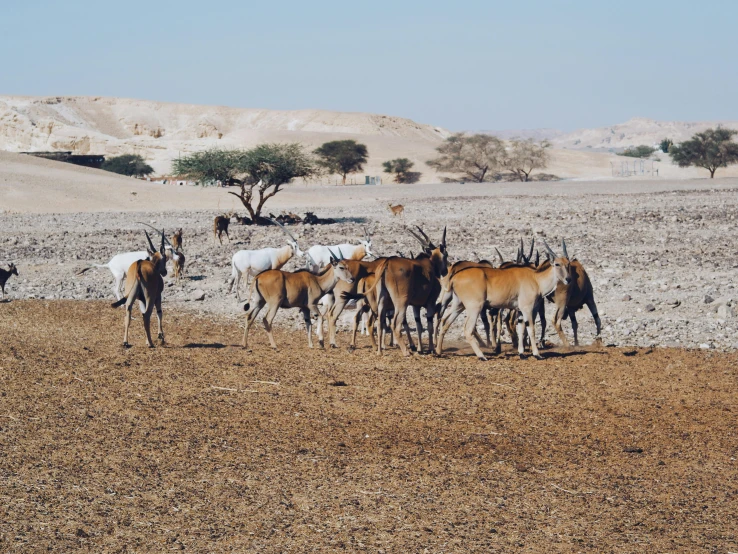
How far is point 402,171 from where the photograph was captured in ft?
323

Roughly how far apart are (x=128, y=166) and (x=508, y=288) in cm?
8749

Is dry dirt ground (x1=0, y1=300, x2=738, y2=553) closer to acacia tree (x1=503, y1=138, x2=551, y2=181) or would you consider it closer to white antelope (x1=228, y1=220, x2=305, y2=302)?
white antelope (x1=228, y1=220, x2=305, y2=302)

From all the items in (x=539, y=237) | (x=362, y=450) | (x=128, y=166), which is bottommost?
(x=362, y=450)

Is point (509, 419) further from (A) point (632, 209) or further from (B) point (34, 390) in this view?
(A) point (632, 209)

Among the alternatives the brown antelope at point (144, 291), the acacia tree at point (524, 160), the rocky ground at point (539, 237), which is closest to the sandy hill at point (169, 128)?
the acacia tree at point (524, 160)

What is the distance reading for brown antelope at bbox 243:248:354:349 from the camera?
14125 millimetres

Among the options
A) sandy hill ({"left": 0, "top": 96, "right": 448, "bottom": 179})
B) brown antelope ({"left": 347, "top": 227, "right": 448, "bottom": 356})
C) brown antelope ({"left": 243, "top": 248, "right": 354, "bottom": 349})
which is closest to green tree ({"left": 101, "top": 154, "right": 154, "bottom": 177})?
sandy hill ({"left": 0, "top": 96, "right": 448, "bottom": 179})

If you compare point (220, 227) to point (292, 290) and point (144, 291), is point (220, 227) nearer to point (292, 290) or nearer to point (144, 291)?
point (292, 290)

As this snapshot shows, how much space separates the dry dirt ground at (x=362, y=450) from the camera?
23.1 feet

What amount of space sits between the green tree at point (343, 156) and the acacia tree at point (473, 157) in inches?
310

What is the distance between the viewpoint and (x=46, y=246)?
29312mm

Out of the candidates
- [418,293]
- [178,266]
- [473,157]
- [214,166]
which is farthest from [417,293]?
[473,157]

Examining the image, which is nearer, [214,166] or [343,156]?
[214,166]

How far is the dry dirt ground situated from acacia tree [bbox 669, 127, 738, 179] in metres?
74.3
